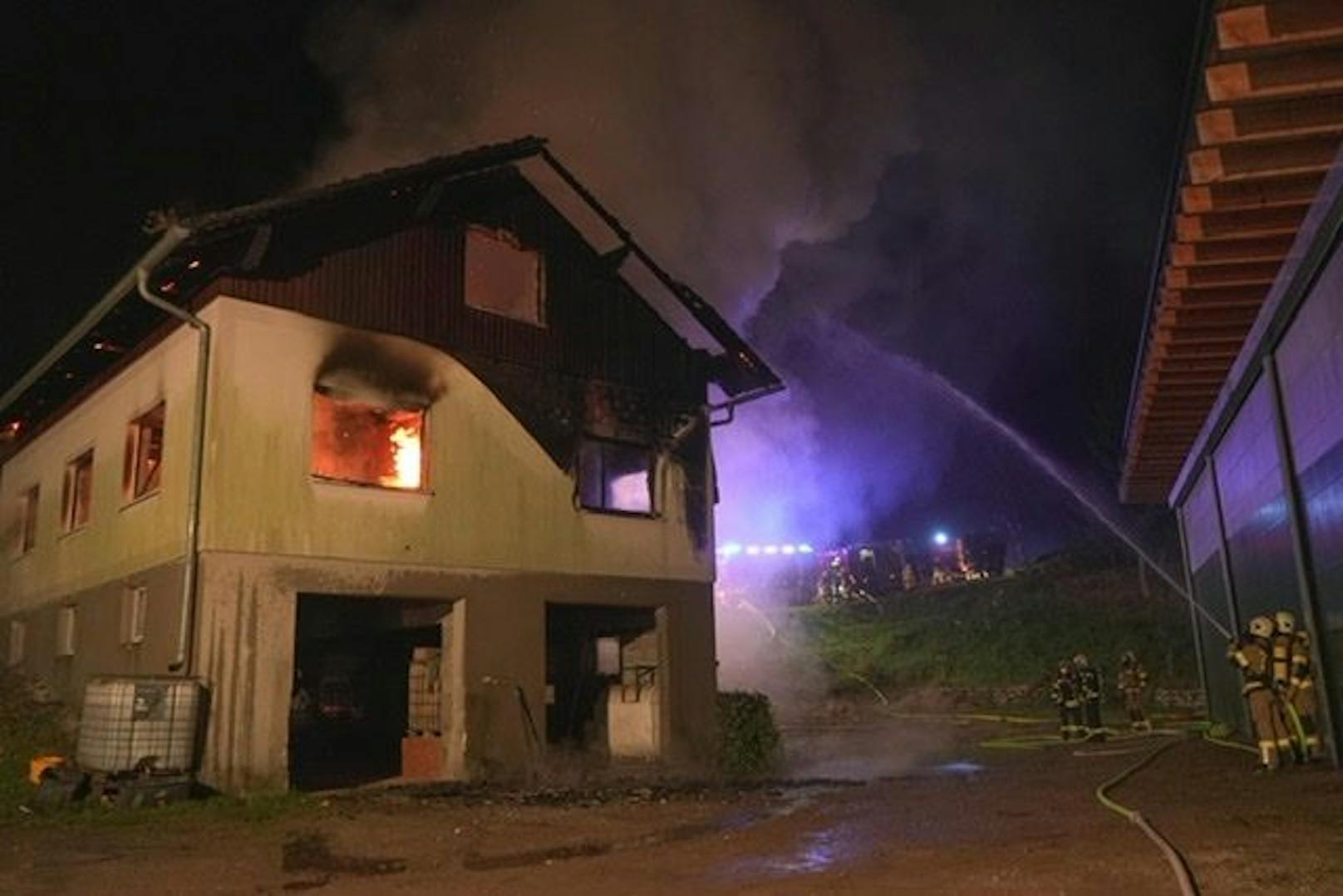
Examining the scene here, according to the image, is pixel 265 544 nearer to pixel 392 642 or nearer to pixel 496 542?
pixel 496 542

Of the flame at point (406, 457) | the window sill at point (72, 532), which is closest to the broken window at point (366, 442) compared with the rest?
the flame at point (406, 457)

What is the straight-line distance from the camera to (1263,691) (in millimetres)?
10359

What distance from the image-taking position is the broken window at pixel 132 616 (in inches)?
513

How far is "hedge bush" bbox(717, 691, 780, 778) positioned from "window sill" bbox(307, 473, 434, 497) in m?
5.53

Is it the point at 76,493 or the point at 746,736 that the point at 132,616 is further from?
the point at 746,736

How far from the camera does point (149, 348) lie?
45.4 ft

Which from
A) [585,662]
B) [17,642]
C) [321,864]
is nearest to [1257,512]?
[585,662]

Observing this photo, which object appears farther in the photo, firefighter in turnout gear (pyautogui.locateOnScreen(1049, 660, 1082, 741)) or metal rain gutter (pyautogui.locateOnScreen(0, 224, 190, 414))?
firefighter in turnout gear (pyautogui.locateOnScreen(1049, 660, 1082, 741))

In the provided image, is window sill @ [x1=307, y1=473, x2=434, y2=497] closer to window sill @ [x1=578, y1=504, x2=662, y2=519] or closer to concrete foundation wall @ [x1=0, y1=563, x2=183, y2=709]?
concrete foundation wall @ [x1=0, y1=563, x2=183, y2=709]

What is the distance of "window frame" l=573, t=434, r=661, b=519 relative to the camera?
1525cm

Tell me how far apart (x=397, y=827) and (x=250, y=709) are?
9.65 feet

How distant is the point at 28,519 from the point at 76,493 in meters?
2.85

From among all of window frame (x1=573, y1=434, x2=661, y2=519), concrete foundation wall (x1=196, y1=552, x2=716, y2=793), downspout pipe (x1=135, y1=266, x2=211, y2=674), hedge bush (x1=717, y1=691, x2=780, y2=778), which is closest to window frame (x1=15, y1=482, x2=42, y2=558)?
downspout pipe (x1=135, y1=266, x2=211, y2=674)

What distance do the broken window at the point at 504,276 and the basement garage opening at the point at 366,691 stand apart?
430 centimetres
